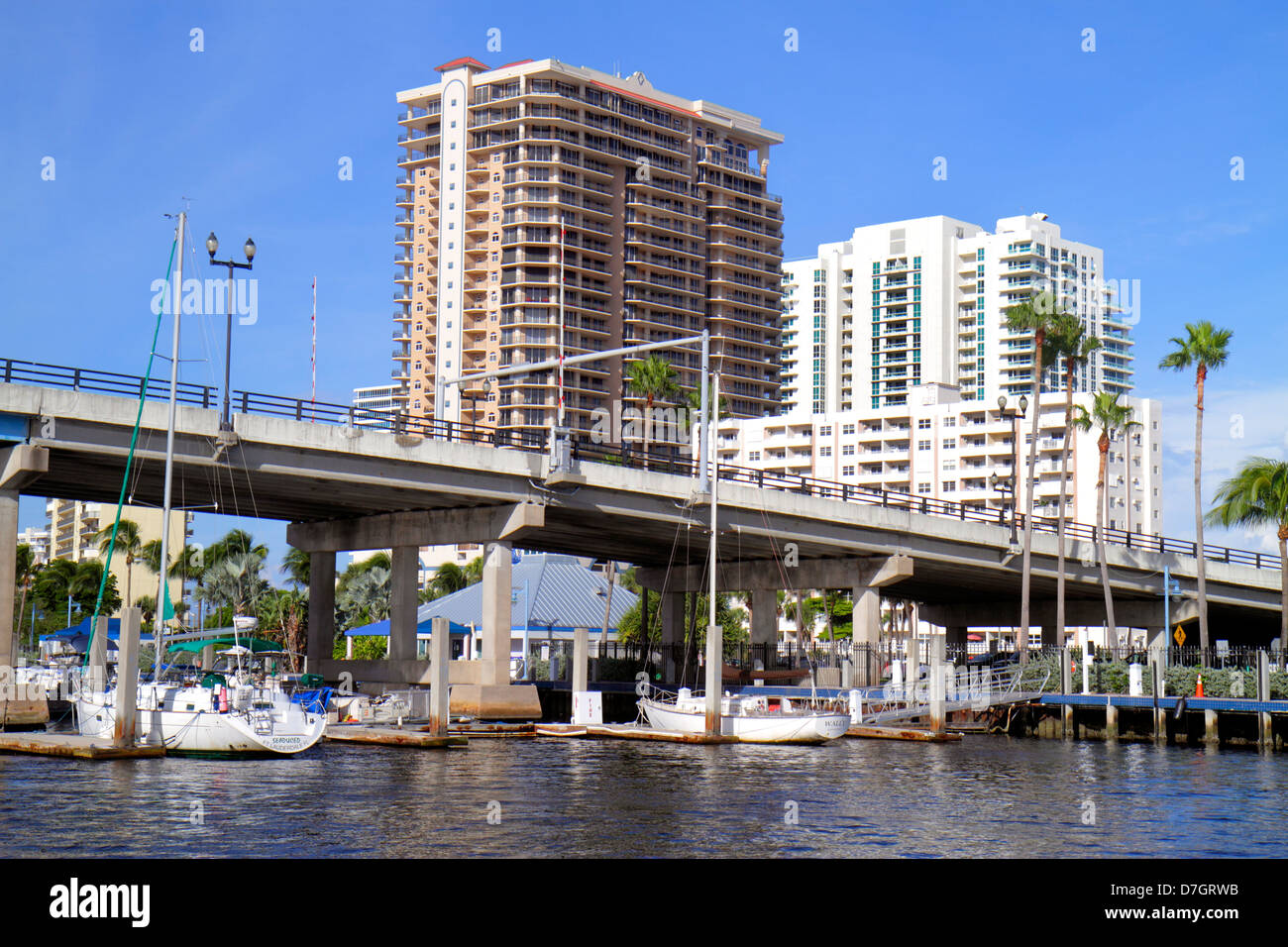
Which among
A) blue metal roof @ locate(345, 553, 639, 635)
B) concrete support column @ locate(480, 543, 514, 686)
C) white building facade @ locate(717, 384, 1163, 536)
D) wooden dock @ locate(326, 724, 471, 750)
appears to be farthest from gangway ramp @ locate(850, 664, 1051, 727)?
white building facade @ locate(717, 384, 1163, 536)

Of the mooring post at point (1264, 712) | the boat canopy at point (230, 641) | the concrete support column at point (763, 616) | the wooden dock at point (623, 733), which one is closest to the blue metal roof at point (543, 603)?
the concrete support column at point (763, 616)

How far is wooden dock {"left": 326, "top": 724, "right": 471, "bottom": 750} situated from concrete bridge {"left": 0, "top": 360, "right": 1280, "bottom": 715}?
11.3m

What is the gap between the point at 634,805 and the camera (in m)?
29.6

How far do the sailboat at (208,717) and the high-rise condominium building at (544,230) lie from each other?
130m

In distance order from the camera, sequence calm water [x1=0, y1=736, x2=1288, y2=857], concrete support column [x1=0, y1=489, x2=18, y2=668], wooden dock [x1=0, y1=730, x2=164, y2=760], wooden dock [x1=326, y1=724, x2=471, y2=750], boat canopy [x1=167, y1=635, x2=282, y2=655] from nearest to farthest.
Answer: calm water [x1=0, y1=736, x2=1288, y2=857]
wooden dock [x1=0, y1=730, x2=164, y2=760]
wooden dock [x1=326, y1=724, x2=471, y2=750]
concrete support column [x1=0, y1=489, x2=18, y2=668]
boat canopy [x1=167, y1=635, x2=282, y2=655]

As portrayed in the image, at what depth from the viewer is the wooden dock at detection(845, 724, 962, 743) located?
52.3 metres

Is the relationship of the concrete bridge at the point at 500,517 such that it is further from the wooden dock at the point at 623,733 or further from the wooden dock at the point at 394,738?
the wooden dock at the point at 394,738

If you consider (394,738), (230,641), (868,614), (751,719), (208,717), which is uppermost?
(868,614)

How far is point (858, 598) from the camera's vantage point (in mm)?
73312

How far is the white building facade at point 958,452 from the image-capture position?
530 feet

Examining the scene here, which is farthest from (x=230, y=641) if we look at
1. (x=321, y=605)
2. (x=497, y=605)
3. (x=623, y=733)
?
(x=623, y=733)

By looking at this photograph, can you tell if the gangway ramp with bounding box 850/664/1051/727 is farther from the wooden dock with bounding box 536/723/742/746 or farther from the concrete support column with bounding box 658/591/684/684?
the concrete support column with bounding box 658/591/684/684

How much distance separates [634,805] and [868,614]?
147 ft

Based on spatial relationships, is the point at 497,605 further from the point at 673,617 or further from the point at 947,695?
the point at 673,617
